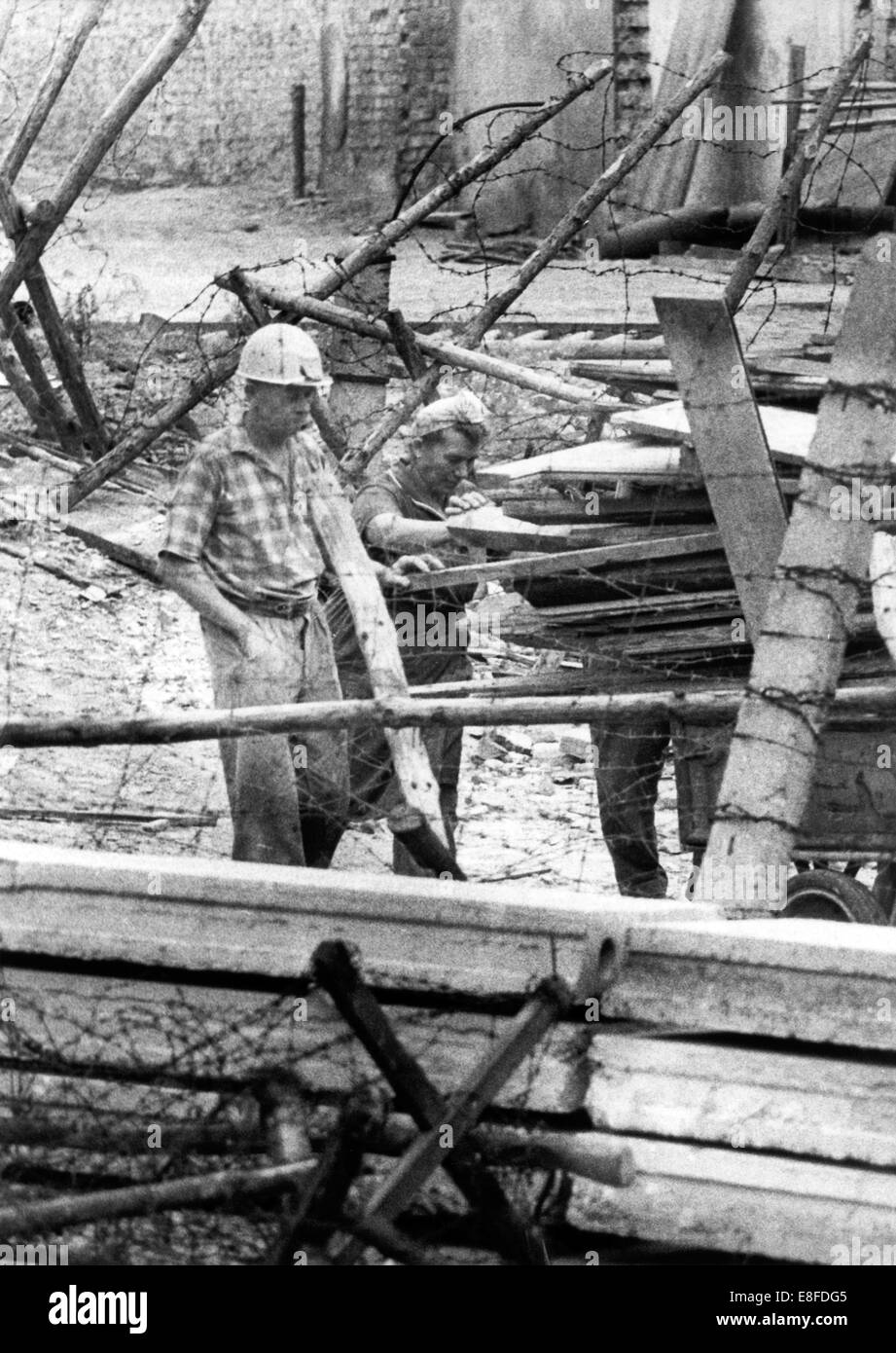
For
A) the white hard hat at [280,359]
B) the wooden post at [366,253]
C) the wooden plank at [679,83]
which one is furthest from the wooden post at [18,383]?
the wooden plank at [679,83]

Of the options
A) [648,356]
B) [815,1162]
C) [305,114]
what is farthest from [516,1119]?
[305,114]

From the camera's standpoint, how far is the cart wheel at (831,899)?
6.01 metres

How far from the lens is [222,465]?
605 cm

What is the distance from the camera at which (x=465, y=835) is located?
7945mm

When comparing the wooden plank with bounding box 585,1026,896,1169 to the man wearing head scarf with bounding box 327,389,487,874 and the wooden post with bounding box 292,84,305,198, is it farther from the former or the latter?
the wooden post with bounding box 292,84,305,198

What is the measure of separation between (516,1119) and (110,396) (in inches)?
351

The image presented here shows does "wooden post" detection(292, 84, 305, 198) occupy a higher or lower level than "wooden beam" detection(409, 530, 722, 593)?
higher

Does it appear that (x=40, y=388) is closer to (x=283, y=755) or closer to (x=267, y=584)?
(x=267, y=584)

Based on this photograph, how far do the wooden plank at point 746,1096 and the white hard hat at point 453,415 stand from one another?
9.06 ft

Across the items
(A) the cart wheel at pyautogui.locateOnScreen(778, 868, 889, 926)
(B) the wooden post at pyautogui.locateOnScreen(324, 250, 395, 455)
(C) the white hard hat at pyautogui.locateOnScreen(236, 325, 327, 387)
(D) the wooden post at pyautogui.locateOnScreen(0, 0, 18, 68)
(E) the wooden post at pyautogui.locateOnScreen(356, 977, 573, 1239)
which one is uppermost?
(D) the wooden post at pyautogui.locateOnScreen(0, 0, 18, 68)

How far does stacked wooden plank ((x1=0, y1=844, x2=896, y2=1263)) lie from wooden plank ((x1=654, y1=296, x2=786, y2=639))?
93cm

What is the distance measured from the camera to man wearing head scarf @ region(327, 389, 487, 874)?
6.52 metres

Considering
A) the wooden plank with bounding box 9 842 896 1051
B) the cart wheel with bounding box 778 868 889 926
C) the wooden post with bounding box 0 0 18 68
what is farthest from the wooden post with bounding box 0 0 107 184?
the wooden plank with bounding box 9 842 896 1051

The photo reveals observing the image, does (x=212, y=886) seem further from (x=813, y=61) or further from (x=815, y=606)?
(x=813, y=61)
